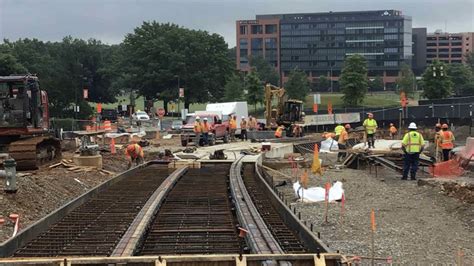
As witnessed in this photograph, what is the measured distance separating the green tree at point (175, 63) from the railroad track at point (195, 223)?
245ft

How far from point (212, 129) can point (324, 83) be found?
12454 centimetres

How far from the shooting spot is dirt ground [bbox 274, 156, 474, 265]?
31.7ft

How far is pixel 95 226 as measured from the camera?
33.4 feet

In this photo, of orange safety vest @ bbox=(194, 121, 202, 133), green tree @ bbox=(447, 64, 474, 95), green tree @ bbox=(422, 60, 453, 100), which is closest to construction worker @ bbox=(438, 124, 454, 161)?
orange safety vest @ bbox=(194, 121, 202, 133)

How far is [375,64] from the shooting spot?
166 meters

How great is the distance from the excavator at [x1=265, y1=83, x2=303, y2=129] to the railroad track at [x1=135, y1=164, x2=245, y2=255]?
28356 mm

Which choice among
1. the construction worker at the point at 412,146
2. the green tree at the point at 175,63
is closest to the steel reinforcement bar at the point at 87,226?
the construction worker at the point at 412,146

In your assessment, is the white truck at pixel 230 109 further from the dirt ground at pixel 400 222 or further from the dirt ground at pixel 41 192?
the dirt ground at pixel 400 222

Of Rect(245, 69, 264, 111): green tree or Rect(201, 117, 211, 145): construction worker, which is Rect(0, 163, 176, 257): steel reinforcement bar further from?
Rect(245, 69, 264, 111): green tree

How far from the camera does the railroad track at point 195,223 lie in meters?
8.75

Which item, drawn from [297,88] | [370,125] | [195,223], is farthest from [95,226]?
[297,88]

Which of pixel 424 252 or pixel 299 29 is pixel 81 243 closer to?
pixel 424 252

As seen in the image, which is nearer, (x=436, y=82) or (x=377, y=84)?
(x=436, y=82)

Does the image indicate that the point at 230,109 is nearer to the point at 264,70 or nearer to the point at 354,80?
the point at 354,80
